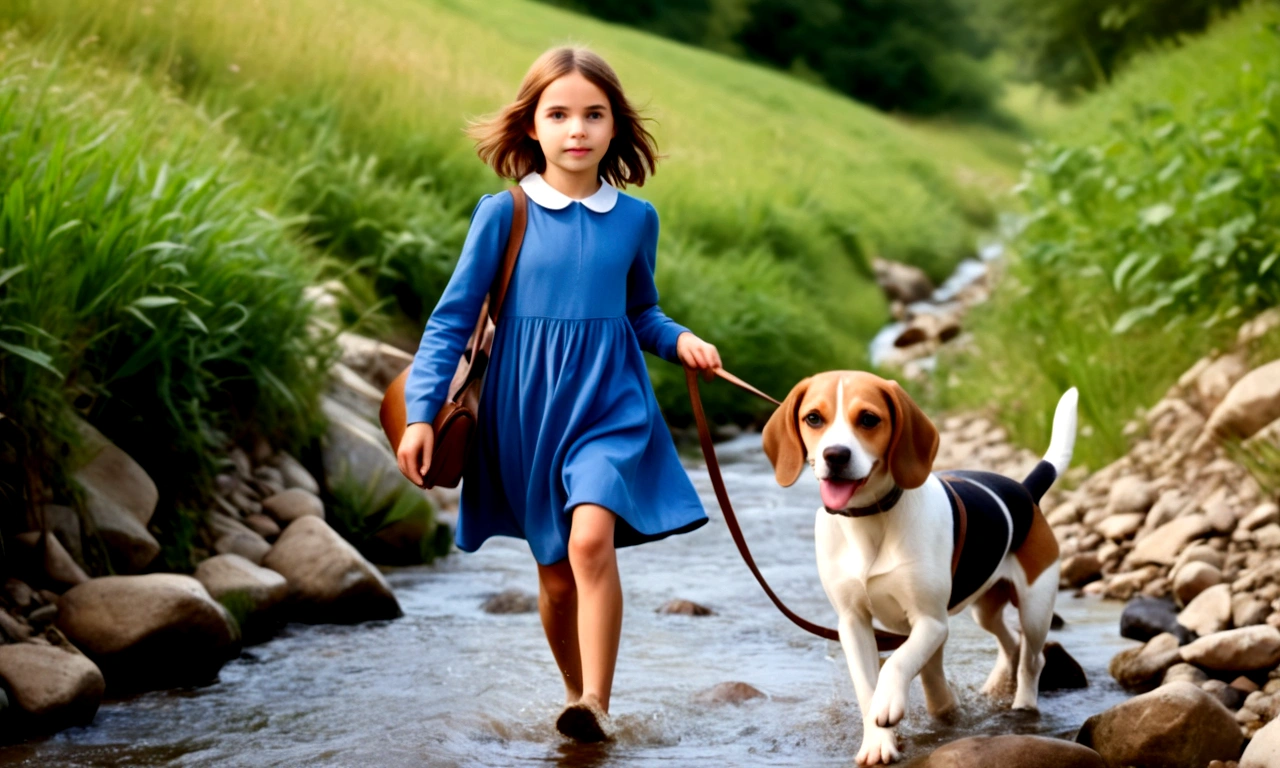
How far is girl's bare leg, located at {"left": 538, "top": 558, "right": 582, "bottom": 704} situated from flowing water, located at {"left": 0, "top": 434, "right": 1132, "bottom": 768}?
0.16 metres

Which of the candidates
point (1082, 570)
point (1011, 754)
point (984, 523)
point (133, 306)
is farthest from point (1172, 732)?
point (133, 306)

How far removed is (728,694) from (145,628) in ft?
6.00

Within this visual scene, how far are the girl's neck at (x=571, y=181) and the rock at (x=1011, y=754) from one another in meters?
1.78

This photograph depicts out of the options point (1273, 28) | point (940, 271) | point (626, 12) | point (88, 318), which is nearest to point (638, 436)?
point (88, 318)

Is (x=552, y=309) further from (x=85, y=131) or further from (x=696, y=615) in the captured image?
(x=85, y=131)

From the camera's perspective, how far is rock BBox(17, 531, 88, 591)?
4.65 meters

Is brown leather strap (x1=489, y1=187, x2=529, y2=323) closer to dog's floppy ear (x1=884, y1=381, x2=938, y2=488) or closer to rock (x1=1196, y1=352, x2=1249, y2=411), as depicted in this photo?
dog's floppy ear (x1=884, y1=381, x2=938, y2=488)

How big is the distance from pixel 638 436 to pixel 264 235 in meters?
3.28

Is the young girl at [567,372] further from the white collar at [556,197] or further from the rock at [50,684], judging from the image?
the rock at [50,684]

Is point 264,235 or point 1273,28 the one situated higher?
point 1273,28

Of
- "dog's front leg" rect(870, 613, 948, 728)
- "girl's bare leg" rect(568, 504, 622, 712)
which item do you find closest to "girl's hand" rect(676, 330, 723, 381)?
"girl's bare leg" rect(568, 504, 622, 712)

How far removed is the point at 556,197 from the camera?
404 centimetres

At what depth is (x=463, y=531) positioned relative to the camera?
13.5ft

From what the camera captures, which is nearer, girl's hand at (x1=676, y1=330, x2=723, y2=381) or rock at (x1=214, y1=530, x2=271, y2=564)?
girl's hand at (x1=676, y1=330, x2=723, y2=381)
